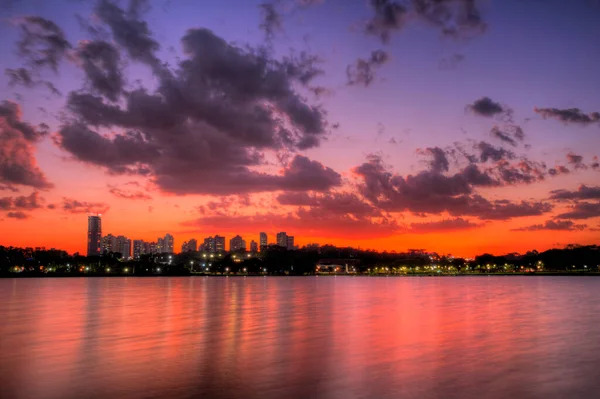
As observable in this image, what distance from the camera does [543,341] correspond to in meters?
28.7

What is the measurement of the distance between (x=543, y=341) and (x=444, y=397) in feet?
Answer: 53.0

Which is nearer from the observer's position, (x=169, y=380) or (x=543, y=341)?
(x=169, y=380)

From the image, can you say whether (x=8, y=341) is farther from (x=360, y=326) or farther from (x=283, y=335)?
(x=360, y=326)

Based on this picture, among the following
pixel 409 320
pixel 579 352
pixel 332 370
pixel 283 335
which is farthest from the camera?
pixel 409 320

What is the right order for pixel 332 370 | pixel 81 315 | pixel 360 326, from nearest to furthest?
pixel 332 370 < pixel 360 326 < pixel 81 315

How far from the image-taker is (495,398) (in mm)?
15523

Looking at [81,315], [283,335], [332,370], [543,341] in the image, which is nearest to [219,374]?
[332,370]

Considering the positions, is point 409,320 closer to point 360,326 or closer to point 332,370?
point 360,326

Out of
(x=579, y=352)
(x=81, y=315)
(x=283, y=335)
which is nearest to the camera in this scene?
(x=579, y=352)

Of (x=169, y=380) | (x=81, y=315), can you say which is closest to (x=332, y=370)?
(x=169, y=380)

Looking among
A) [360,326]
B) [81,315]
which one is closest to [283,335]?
[360,326]

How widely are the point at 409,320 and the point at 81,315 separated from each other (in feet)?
87.9

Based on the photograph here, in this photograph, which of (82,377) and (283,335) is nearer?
(82,377)

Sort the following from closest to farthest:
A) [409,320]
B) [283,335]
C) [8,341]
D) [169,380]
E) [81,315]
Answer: [169,380] < [8,341] < [283,335] < [409,320] < [81,315]
